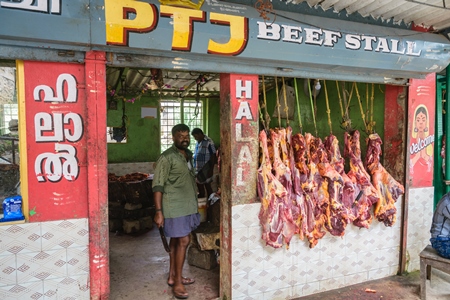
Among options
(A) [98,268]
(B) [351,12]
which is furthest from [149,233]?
(B) [351,12]

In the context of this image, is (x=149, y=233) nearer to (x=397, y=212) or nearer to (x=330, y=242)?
(x=330, y=242)

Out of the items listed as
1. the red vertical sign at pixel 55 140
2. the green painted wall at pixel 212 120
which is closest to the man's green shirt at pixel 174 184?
the red vertical sign at pixel 55 140

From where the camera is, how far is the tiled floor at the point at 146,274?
4.26 metres

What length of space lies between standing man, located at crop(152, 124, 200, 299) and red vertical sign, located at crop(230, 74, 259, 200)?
739 mm

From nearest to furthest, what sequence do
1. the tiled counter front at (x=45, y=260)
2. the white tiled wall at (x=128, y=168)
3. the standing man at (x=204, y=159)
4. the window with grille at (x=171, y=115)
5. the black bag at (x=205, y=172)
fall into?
the tiled counter front at (x=45, y=260)
the black bag at (x=205, y=172)
the standing man at (x=204, y=159)
the white tiled wall at (x=128, y=168)
the window with grille at (x=171, y=115)

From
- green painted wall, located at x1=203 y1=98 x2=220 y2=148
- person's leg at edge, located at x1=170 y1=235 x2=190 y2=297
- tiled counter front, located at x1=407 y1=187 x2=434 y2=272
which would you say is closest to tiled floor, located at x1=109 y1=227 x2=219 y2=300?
person's leg at edge, located at x1=170 y1=235 x2=190 y2=297

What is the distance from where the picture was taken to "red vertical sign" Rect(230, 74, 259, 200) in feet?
12.4

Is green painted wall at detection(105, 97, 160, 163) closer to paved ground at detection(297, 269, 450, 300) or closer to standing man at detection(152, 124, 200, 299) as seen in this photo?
standing man at detection(152, 124, 200, 299)

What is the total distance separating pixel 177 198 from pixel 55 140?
1.63 meters

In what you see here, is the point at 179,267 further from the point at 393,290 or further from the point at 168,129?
the point at 168,129

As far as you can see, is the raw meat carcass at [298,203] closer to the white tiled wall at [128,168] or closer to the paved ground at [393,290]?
the paved ground at [393,290]

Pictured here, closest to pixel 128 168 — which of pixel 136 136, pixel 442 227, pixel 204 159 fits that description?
pixel 136 136

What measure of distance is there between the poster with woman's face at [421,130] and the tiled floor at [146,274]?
350 cm

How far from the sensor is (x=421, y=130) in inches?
198
